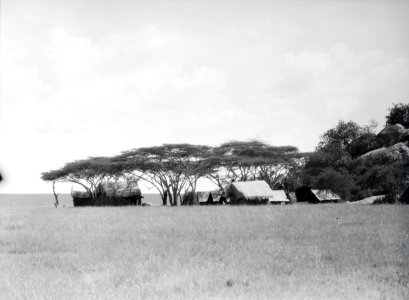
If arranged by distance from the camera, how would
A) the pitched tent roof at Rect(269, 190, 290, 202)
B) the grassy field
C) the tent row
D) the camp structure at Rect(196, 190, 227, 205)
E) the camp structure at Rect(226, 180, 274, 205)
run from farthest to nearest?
the camp structure at Rect(196, 190, 227, 205)
the pitched tent roof at Rect(269, 190, 290, 202)
the tent row
the camp structure at Rect(226, 180, 274, 205)
the grassy field

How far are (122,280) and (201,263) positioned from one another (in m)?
2.01

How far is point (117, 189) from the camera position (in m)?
54.9

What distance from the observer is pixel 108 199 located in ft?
176

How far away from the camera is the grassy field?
7000 millimetres

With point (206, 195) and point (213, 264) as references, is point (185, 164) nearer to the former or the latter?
point (206, 195)

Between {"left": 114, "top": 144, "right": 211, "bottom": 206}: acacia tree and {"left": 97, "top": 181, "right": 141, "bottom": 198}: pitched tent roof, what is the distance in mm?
8274

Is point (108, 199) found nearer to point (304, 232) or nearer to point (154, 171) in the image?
point (154, 171)

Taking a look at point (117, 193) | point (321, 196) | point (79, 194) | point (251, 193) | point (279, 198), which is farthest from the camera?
point (79, 194)

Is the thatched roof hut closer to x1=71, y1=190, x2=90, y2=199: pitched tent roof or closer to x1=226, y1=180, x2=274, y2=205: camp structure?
x1=71, y1=190, x2=90, y2=199: pitched tent roof

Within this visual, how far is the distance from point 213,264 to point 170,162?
3553cm

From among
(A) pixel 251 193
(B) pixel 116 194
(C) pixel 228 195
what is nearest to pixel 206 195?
(B) pixel 116 194

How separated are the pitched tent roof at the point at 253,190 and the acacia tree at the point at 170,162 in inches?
204

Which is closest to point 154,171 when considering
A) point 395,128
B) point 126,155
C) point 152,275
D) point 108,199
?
point 126,155

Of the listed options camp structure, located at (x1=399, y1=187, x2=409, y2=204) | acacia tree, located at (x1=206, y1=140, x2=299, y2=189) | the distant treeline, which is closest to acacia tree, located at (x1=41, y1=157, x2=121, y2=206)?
the distant treeline
